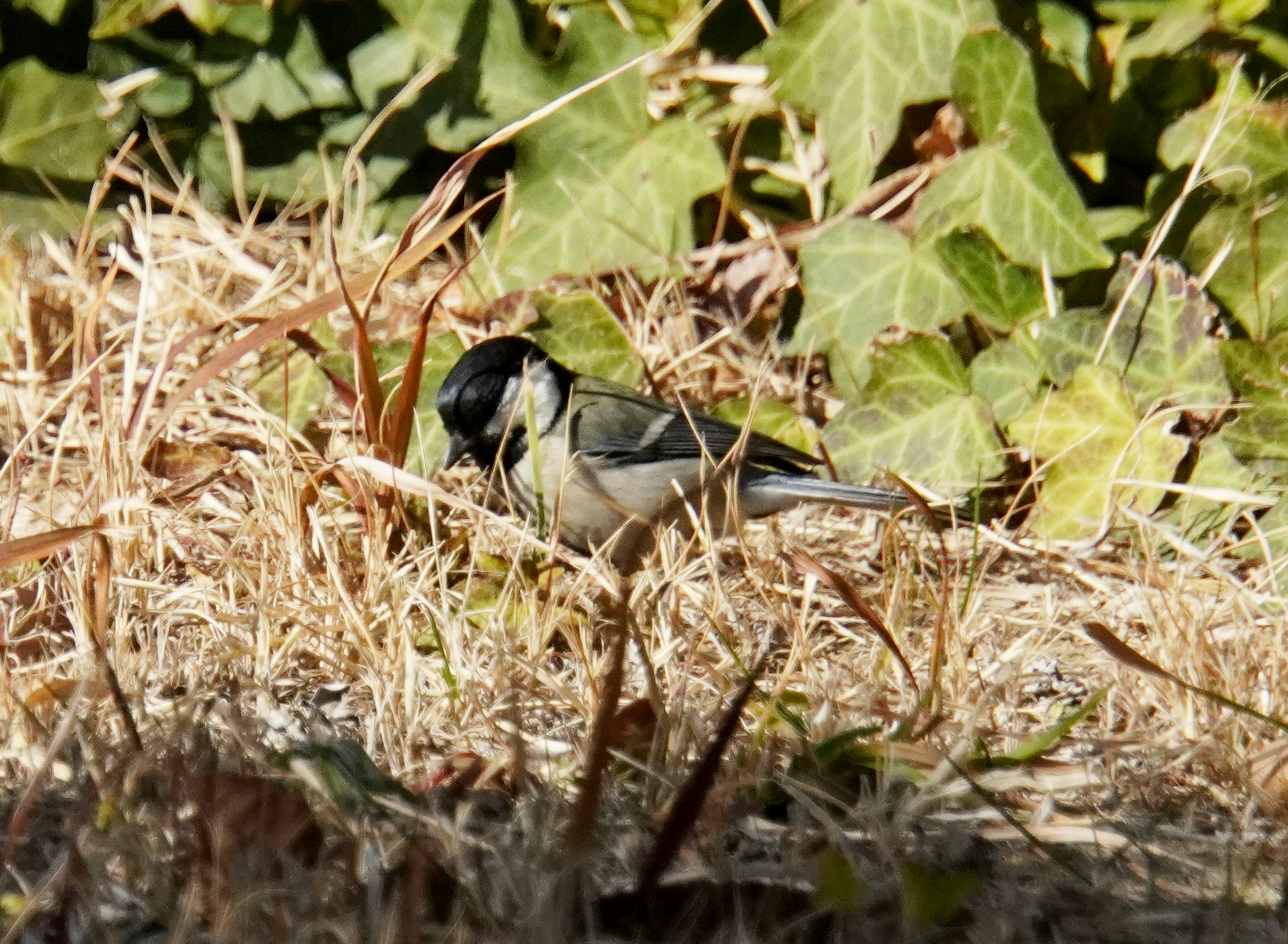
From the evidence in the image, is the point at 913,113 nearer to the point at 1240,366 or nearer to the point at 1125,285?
the point at 1125,285

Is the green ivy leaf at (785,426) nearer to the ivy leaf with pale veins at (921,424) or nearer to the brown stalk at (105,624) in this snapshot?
the ivy leaf with pale veins at (921,424)

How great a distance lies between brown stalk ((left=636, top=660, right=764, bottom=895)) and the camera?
174 cm

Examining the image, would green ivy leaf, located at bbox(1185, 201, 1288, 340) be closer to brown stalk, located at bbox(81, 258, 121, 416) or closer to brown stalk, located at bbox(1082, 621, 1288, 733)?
brown stalk, located at bbox(1082, 621, 1288, 733)

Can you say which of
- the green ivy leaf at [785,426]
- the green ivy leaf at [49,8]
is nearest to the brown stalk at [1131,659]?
the green ivy leaf at [785,426]

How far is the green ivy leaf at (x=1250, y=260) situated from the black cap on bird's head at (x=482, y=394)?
5.48ft

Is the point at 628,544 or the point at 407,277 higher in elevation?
the point at 407,277

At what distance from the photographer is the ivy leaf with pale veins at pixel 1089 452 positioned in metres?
3.24

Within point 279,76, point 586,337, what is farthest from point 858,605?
point 279,76

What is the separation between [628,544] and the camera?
345 cm

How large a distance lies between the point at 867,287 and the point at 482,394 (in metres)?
1.00

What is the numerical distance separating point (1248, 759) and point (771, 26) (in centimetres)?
238

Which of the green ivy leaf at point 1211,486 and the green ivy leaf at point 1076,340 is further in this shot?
the green ivy leaf at point 1076,340

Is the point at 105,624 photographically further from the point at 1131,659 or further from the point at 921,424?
the point at 921,424

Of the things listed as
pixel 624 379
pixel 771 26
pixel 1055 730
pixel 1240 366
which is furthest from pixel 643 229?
pixel 1055 730
